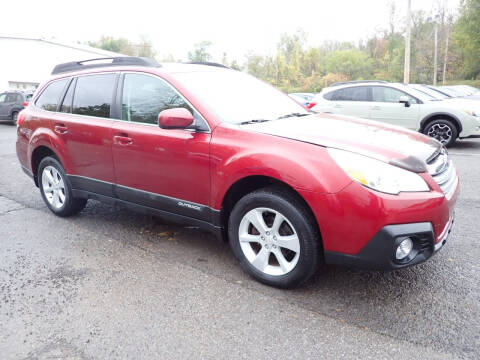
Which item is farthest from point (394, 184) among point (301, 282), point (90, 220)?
point (90, 220)

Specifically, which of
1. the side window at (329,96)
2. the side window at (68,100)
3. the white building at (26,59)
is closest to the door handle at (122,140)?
the side window at (68,100)

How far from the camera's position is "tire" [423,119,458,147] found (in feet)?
31.3

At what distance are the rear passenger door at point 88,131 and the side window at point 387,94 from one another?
7.83 m

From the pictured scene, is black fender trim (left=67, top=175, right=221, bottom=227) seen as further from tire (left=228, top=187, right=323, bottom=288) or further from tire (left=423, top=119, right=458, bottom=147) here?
tire (left=423, top=119, right=458, bottom=147)

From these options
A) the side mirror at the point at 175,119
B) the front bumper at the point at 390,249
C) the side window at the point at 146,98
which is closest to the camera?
the front bumper at the point at 390,249

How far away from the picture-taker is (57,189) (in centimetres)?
489

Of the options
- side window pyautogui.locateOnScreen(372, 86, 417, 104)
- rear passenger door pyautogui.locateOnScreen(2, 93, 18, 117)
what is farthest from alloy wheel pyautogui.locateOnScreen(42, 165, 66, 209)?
rear passenger door pyautogui.locateOnScreen(2, 93, 18, 117)

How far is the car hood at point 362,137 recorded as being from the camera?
2.80 metres

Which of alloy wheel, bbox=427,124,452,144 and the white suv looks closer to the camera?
the white suv

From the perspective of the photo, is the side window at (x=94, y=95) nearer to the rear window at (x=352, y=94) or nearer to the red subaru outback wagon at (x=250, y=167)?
the red subaru outback wagon at (x=250, y=167)

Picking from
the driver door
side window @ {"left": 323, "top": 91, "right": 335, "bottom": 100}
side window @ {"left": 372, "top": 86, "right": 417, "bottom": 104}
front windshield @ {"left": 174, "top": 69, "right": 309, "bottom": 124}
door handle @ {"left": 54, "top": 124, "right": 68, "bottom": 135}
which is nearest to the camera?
the driver door

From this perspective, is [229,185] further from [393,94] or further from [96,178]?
[393,94]

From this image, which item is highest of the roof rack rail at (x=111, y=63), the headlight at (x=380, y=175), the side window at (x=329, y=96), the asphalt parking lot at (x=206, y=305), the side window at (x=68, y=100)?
the roof rack rail at (x=111, y=63)

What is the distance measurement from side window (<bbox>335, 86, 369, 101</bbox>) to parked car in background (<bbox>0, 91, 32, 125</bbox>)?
14172 mm
